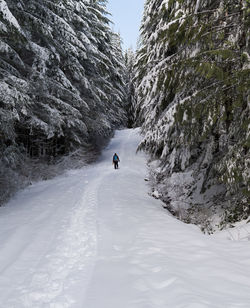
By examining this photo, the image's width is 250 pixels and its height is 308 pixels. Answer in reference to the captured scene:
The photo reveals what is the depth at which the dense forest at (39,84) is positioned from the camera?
8.34m

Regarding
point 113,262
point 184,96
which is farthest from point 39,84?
point 113,262

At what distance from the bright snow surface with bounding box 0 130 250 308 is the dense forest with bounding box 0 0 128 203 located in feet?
11.9

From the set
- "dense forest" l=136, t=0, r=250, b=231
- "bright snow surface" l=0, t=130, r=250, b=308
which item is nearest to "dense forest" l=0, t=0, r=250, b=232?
"dense forest" l=136, t=0, r=250, b=231

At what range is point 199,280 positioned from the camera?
10.2 feet

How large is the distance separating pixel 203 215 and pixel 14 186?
7.42 metres

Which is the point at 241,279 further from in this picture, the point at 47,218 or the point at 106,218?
the point at 47,218

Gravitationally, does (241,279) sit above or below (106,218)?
above

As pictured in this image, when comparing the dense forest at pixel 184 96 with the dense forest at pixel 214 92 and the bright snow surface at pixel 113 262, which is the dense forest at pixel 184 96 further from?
the bright snow surface at pixel 113 262

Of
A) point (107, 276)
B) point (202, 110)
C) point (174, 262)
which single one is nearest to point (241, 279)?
point (174, 262)

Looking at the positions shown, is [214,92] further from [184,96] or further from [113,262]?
[113,262]

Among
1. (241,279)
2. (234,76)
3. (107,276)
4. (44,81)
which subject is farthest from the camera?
(44,81)

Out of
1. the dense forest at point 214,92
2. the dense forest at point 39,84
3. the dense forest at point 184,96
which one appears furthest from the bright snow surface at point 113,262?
the dense forest at point 39,84

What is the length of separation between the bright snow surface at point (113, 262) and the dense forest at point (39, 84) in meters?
3.64

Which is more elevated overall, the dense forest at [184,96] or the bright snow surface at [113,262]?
the dense forest at [184,96]
